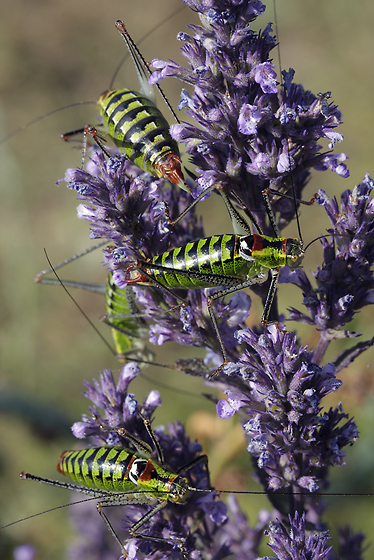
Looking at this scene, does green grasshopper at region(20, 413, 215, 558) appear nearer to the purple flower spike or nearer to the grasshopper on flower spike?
the purple flower spike

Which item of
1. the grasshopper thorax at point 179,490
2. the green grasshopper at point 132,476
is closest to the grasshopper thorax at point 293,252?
the green grasshopper at point 132,476

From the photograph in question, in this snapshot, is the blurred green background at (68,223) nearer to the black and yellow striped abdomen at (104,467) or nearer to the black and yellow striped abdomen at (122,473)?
the black and yellow striped abdomen at (122,473)

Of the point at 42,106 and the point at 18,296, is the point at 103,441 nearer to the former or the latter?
the point at 18,296

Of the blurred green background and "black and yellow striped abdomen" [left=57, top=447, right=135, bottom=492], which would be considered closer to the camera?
"black and yellow striped abdomen" [left=57, top=447, right=135, bottom=492]

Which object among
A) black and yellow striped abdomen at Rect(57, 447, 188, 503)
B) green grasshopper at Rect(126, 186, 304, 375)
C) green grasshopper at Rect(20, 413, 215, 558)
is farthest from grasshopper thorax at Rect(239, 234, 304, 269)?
black and yellow striped abdomen at Rect(57, 447, 188, 503)

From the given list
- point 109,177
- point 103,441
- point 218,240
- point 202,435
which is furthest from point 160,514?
point 202,435

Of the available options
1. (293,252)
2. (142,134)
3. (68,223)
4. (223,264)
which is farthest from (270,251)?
(68,223)

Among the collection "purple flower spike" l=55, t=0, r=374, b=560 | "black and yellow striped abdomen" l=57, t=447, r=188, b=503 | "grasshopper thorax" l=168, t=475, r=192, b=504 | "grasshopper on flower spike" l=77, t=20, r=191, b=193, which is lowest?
"grasshopper thorax" l=168, t=475, r=192, b=504

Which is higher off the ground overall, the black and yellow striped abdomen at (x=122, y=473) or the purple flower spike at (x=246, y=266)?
the purple flower spike at (x=246, y=266)
